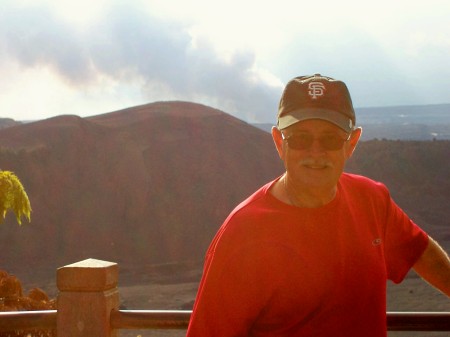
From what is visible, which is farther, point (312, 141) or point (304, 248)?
point (312, 141)

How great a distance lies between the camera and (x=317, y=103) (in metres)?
2.45

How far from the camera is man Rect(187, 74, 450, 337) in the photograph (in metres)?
2.27

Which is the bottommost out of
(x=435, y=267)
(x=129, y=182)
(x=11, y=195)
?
(x=435, y=267)

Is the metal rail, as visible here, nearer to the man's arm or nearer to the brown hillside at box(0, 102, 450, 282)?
the man's arm

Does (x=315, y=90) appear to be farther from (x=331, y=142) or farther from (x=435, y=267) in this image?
(x=435, y=267)

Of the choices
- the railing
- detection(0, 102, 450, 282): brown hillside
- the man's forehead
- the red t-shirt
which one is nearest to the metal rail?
the railing

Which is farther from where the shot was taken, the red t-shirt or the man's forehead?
the man's forehead

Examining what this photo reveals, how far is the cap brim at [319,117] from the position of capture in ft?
8.05

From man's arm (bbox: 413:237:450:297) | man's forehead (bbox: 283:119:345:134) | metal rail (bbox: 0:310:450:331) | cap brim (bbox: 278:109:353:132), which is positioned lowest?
metal rail (bbox: 0:310:450:331)

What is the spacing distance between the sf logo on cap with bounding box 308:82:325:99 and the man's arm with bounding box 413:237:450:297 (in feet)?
2.68

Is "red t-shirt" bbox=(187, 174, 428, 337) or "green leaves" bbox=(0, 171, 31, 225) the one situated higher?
"green leaves" bbox=(0, 171, 31, 225)

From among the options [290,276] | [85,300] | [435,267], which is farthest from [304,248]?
[85,300]

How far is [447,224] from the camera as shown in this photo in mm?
41344

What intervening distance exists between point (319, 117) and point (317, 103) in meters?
0.05
